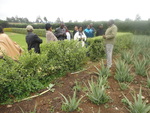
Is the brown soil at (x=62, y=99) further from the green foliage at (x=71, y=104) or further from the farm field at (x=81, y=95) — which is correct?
the green foliage at (x=71, y=104)

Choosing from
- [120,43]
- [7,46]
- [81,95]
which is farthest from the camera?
[120,43]

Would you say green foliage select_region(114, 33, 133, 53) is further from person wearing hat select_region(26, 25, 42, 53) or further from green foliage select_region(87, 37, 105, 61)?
person wearing hat select_region(26, 25, 42, 53)

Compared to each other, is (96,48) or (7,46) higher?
(7,46)

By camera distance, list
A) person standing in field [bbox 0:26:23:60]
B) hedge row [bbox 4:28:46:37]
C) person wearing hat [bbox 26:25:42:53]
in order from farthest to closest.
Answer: hedge row [bbox 4:28:46:37], person wearing hat [bbox 26:25:42:53], person standing in field [bbox 0:26:23:60]

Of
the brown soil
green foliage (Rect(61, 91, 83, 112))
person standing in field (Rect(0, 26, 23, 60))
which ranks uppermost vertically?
person standing in field (Rect(0, 26, 23, 60))

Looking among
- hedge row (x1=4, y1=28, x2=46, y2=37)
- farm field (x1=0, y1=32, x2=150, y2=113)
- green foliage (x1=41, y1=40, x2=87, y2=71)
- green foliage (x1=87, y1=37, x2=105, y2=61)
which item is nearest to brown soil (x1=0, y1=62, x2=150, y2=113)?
farm field (x1=0, y1=32, x2=150, y2=113)

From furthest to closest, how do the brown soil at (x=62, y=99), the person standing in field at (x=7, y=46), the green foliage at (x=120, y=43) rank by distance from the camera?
the green foliage at (x=120, y=43) < the person standing in field at (x=7, y=46) < the brown soil at (x=62, y=99)

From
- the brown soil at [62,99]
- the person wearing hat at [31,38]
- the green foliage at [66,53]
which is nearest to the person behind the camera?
the brown soil at [62,99]

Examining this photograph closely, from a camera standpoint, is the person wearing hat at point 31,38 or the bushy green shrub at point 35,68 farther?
the person wearing hat at point 31,38

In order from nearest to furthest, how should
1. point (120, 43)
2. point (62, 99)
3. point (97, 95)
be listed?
point (97, 95) → point (62, 99) → point (120, 43)

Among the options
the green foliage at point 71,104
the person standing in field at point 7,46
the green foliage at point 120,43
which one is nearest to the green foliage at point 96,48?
the green foliage at point 120,43

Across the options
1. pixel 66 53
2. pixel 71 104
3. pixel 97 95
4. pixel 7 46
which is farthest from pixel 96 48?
pixel 71 104

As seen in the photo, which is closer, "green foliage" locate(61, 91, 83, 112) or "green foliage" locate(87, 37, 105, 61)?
"green foliage" locate(61, 91, 83, 112)

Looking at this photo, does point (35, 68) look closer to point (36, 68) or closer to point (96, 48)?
point (36, 68)
